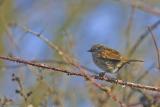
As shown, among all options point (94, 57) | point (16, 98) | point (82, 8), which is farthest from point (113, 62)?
point (82, 8)

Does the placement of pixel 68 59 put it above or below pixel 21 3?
below

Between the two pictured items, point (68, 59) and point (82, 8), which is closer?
point (68, 59)

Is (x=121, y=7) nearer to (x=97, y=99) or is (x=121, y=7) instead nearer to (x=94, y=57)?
(x=97, y=99)

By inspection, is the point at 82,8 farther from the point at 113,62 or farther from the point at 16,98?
the point at 113,62

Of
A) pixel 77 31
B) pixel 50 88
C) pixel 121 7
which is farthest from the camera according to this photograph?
pixel 121 7

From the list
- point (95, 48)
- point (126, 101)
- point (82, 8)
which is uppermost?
point (82, 8)

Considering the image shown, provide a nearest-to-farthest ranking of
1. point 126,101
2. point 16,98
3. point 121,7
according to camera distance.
Answer: 1. point 126,101
2. point 16,98
3. point 121,7
